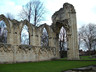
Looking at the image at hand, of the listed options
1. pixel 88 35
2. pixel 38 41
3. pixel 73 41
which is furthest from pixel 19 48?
pixel 88 35

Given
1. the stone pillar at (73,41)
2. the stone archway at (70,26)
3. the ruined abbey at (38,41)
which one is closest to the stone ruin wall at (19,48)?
the ruined abbey at (38,41)

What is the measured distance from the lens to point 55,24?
17.4 metres

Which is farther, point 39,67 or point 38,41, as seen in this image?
point 38,41

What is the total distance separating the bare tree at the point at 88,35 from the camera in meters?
31.3

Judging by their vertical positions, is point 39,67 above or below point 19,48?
below

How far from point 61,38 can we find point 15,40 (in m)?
16.4

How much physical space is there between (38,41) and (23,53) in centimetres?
260

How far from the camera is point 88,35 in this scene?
1267 inches

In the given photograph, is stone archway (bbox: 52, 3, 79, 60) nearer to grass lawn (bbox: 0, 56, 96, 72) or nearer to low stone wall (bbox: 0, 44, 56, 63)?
low stone wall (bbox: 0, 44, 56, 63)

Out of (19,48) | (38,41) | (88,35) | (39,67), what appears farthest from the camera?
(88,35)

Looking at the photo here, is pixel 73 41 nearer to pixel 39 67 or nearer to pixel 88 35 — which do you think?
pixel 39 67

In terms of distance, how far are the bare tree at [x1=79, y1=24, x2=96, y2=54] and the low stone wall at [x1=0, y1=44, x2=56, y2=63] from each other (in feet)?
59.1

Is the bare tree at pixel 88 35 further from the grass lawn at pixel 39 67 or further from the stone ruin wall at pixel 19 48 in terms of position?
the grass lawn at pixel 39 67

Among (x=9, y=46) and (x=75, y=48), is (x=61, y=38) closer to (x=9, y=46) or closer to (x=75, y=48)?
(x=75, y=48)
